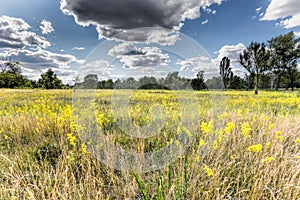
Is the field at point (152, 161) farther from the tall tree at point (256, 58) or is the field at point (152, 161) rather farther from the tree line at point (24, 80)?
the tree line at point (24, 80)

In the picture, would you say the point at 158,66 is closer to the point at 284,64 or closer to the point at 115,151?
the point at 115,151

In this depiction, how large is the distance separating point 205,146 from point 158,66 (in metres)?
2.13

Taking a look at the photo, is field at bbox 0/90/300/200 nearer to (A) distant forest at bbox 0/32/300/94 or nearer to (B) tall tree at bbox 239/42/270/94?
(A) distant forest at bbox 0/32/300/94

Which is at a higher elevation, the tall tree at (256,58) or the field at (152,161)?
the tall tree at (256,58)

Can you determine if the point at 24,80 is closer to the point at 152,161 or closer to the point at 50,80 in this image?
the point at 50,80

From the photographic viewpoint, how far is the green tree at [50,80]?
6244 cm

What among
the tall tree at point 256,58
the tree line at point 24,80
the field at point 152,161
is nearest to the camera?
the field at point 152,161

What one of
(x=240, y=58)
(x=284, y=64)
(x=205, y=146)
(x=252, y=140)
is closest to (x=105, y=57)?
(x=205, y=146)

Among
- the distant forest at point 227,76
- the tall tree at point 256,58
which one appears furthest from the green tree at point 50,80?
the tall tree at point 256,58

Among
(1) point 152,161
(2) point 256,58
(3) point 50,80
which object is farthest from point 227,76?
(3) point 50,80

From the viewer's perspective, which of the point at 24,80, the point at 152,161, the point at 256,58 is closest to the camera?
the point at 152,161

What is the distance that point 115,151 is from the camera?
3285 millimetres

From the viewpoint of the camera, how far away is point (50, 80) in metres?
63.9

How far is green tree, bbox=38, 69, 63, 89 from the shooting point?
62.4 meters
